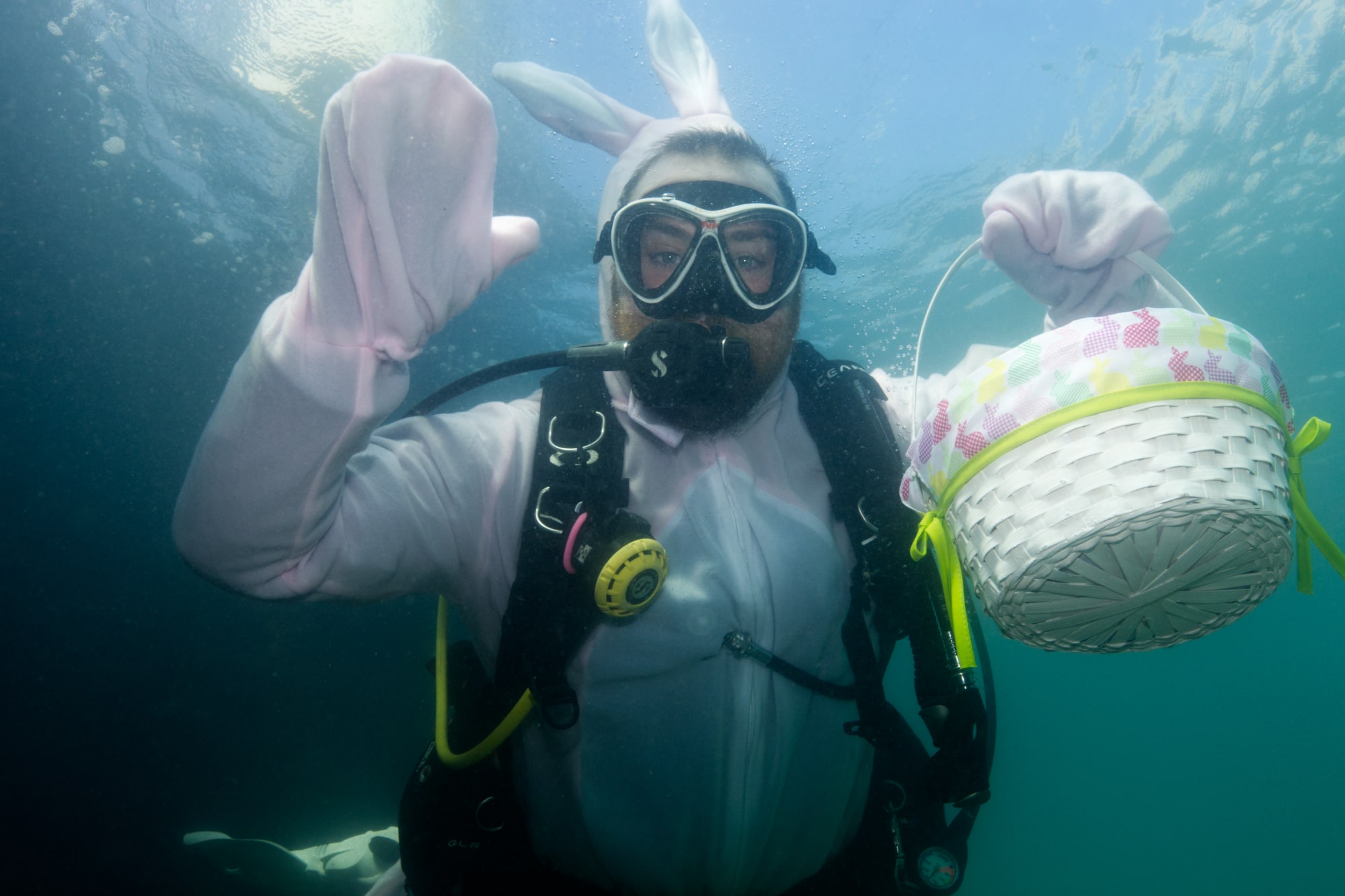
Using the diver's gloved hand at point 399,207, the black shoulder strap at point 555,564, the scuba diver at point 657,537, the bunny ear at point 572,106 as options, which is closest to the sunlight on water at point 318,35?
the bunny ear at point 572,106

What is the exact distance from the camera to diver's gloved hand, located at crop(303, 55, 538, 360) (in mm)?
1195

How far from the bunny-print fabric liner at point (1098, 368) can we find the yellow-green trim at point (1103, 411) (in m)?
0.02

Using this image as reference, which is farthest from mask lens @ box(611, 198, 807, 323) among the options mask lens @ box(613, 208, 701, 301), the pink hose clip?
the pink hose clip

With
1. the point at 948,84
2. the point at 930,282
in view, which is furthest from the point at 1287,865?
the point at 948,84

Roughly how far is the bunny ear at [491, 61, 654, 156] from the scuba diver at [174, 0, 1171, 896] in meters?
0.60

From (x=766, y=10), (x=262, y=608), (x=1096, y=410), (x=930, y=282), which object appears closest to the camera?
(x=1096, y=410)

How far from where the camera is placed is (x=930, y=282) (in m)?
16.0

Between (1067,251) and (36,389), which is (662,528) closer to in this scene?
(1067,251)

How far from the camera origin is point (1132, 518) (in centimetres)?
109

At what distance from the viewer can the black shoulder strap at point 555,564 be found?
2.04 metres

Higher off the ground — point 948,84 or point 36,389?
point 948,84

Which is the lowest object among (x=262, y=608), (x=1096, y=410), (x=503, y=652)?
(x=262, y=608)

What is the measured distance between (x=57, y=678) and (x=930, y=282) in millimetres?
22253

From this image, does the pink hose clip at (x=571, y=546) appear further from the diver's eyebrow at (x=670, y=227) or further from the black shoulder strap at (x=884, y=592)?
the diver's eyebrow at (x=670, y=227)
